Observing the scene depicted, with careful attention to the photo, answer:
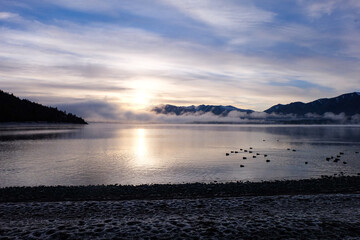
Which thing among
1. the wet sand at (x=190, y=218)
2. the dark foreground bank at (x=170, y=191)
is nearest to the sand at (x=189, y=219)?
the wet sand at (x=190, y=218)

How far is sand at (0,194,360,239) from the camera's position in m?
12.1

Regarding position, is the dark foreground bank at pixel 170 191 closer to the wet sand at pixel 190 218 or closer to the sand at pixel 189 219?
the wet sand at pixel 190 218

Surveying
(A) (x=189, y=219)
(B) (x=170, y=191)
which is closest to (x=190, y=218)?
(A) (x=189, y=219)

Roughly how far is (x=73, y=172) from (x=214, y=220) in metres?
25.4

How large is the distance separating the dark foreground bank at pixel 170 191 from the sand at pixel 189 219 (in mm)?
2379

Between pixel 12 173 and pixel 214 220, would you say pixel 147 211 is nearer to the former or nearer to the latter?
pixel 214 220

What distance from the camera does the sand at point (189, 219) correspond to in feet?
39.7

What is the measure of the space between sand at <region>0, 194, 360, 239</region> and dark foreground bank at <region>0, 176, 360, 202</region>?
2.38 meters

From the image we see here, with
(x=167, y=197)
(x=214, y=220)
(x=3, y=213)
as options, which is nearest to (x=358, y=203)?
(x=214, y=220)

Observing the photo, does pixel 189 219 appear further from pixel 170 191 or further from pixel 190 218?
pixel 170 191

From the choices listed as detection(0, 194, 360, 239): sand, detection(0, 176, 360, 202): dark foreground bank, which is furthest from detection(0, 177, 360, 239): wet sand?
detection(0, 176, 360, 202): dark foreground bank

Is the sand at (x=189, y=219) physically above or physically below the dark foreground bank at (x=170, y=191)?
above

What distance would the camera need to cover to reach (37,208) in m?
→ 16.1

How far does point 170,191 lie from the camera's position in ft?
73.4
